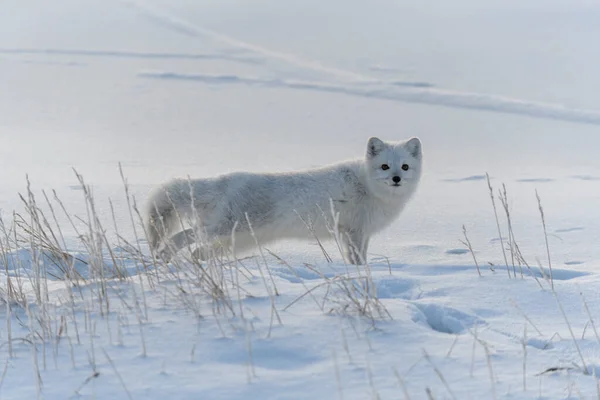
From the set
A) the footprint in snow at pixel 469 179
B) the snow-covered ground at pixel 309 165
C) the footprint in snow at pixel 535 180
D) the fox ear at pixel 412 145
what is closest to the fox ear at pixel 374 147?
the fox ear at pixel 412 145

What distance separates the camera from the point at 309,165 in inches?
287

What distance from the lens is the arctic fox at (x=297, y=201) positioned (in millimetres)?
4688

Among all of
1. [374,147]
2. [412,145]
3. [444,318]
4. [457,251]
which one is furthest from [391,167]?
[444,318]

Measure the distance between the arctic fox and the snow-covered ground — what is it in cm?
22

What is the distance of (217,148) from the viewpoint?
8.06 m

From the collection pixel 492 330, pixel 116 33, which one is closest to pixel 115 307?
pixel 492 330

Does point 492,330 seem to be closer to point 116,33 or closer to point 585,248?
point 585,248

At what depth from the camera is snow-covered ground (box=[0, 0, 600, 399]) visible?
241 centimetres

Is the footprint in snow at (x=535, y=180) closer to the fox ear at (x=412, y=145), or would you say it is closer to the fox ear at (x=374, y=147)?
the fox ear at (x=412, y=145)

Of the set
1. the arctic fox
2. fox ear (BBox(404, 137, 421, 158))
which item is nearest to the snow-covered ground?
the arctic fox

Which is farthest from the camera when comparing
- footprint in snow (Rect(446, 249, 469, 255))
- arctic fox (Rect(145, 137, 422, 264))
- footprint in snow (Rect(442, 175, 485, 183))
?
footprint in snow (Rect(442, 175, 485, 183))

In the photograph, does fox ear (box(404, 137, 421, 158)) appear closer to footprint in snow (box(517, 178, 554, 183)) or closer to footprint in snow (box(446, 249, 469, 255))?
footprint in snow (box(446, 249, 469, 255))

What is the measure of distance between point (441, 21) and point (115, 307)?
15551 mm

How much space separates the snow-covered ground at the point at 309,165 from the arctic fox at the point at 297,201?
0.22m
